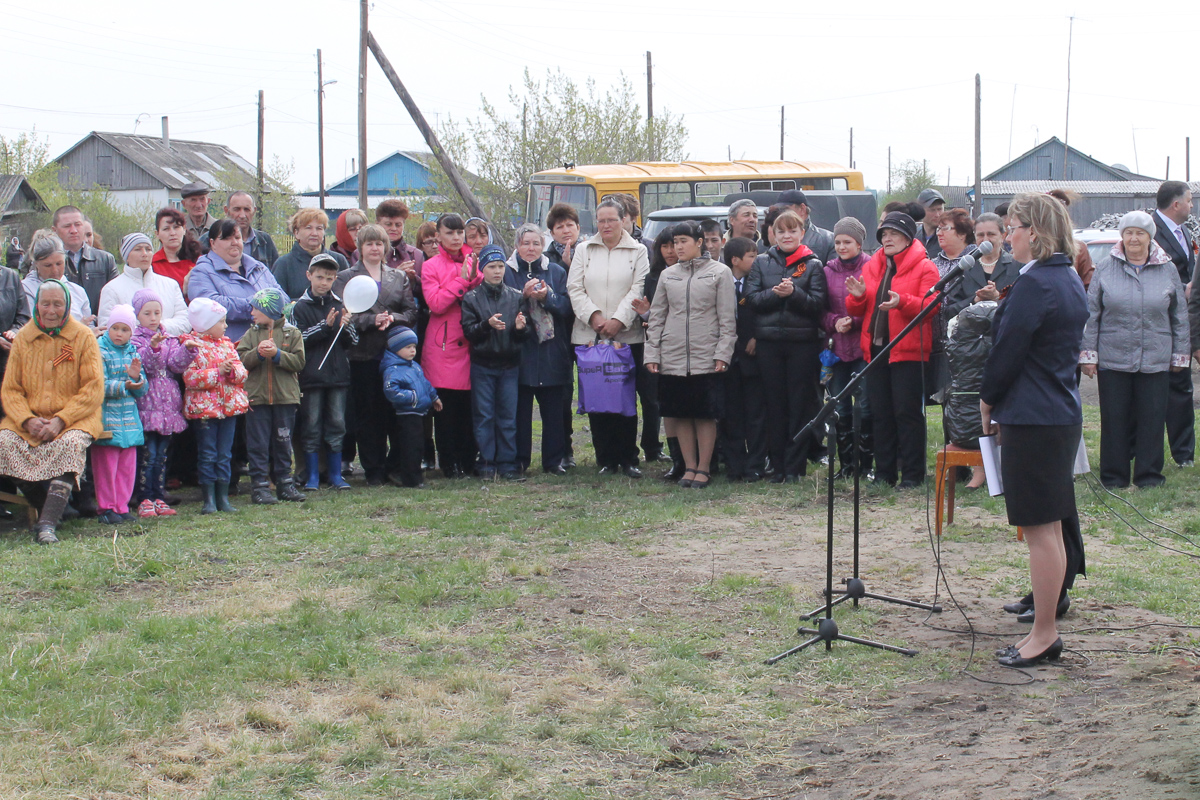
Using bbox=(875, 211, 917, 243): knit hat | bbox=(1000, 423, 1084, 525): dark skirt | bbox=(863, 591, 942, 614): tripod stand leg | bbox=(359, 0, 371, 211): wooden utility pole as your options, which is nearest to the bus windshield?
bbox=(359, 0, 371, 211): wooden utility pole

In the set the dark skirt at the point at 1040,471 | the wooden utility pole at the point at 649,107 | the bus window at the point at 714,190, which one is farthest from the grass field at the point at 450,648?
the wooden utility pole at the point at 649,107

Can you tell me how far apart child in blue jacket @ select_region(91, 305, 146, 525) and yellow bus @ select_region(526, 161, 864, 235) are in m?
11.7

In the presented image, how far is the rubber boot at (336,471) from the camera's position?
28.8 ft

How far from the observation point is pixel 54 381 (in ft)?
24.0

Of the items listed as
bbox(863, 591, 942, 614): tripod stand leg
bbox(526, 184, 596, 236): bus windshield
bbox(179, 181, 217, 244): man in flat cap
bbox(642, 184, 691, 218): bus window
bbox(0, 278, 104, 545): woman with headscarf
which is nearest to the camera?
bbox(863, 591, 942, 614): tripod stand leg

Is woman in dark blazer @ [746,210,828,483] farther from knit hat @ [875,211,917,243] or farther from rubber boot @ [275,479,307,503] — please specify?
rubber boot @ [275,479,307,503]

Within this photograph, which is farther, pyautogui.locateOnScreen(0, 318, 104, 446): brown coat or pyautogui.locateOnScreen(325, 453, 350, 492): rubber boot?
pyautogui.locateOnScreen(325, 453, 350, 492): rubber boot

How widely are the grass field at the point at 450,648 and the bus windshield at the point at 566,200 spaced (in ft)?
37.8

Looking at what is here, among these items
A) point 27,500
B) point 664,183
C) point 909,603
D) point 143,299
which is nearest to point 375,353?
point 143,299

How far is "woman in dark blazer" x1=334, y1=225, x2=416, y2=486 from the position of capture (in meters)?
8.76

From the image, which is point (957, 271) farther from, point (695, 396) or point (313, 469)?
point (313, 469)

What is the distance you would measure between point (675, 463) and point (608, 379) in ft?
2.82

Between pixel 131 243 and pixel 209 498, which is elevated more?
pixel 131 243

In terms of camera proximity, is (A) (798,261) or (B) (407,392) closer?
(A) (798,261)
